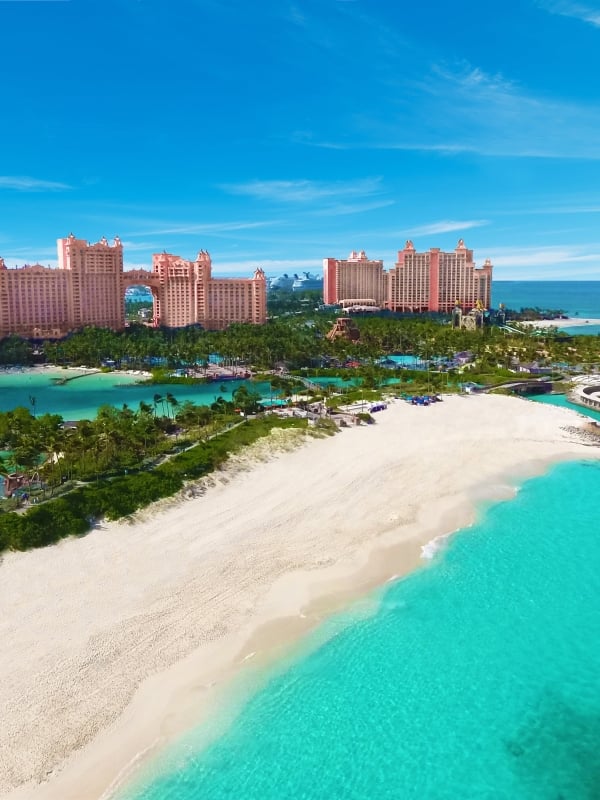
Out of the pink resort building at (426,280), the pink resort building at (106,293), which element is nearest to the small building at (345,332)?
the pink resort building at (106,293)

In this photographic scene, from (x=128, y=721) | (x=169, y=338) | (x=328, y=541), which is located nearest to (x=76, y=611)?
(x=128, y=721)

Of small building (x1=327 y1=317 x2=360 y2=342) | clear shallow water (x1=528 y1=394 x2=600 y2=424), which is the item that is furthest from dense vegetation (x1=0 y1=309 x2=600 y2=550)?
clear shallow water (x1=528 y1=394 x2=600 y2=424)

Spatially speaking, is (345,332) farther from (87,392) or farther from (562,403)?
(562,403)

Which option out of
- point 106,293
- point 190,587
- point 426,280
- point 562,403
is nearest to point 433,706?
point 190,587

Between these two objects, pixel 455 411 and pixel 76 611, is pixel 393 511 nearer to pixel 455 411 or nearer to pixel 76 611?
pixel 76 611

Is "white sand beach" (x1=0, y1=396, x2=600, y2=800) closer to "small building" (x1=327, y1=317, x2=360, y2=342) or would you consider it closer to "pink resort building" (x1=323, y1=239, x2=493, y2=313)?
"small building" (x1=327, y1=317, x2=360, y2=342)

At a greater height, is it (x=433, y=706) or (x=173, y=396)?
(x=173, y=396)

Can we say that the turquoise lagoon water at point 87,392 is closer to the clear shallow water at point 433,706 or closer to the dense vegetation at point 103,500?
the dense vegetation at point 103,500
